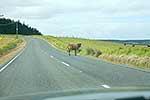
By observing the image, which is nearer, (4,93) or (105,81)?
(4,93)

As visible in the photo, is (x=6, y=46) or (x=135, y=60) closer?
Result: (x=135, y=60)

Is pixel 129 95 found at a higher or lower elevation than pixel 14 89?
higher

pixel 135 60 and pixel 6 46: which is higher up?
pixel 135 60

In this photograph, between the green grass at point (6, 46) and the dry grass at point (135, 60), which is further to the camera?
the green grass at point (6, 46)

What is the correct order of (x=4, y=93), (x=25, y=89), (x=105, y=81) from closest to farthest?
1. (x=4, y=93)
2. (x=25, y=89)
3. (x=105, y=81)

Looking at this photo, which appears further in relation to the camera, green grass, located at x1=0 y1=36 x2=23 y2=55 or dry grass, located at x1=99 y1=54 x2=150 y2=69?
green grass, located at x1=0 y1=36 x2=23 y2=55

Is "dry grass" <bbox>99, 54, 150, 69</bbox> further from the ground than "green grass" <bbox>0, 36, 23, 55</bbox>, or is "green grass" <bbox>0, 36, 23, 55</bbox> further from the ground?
"dry grass" <bbox>99, 54, 150, 69</bbox>

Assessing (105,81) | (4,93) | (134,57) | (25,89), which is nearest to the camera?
(4,93)

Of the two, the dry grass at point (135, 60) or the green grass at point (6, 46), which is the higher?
the dry grass at point (135, 60)

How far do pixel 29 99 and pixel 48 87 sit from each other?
10178 millimetres

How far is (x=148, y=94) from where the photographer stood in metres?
4.90

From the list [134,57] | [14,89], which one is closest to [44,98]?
[14,89]

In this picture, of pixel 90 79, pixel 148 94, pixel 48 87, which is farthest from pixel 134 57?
pixel 148 94

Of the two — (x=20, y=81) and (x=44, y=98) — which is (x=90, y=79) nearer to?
(x=20, y=81)
